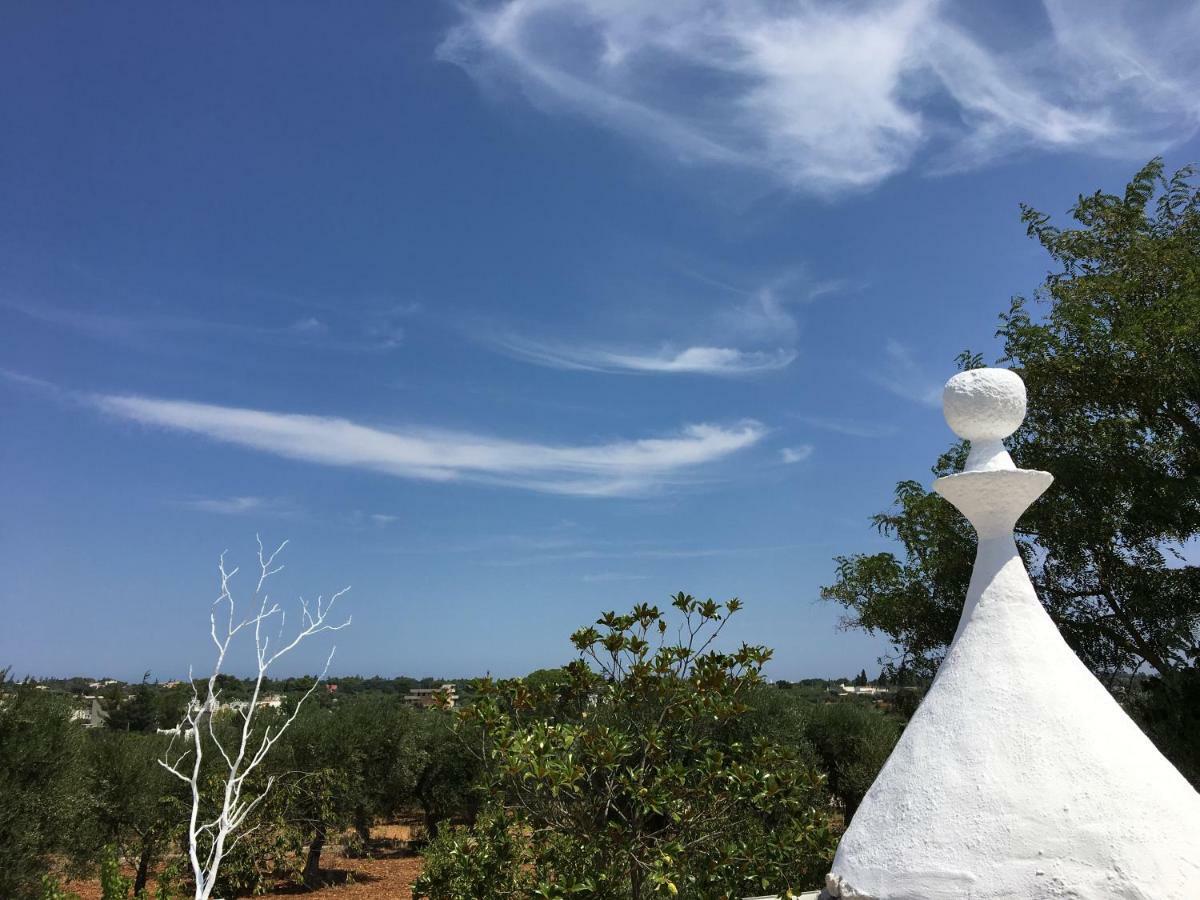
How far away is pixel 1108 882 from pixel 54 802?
1380 centimetres

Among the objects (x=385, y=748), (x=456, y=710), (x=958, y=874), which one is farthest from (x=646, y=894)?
(x=385, y=748)

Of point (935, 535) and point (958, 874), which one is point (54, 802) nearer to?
point (958, 874)

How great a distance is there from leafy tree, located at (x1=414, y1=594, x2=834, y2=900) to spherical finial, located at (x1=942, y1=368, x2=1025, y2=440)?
291cm

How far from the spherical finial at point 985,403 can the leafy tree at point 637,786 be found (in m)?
2.91

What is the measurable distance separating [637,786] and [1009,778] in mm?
2950

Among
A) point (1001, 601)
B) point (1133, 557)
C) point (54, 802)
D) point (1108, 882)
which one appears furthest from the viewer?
point (1133, 557)

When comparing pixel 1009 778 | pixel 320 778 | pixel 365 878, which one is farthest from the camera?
pixel 365 878

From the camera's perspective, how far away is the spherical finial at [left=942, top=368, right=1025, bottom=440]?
216 inches

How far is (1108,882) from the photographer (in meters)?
4.11

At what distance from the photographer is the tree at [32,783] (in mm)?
11625

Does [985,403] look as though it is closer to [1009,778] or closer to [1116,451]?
[1009,778]

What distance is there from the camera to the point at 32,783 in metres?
12.1

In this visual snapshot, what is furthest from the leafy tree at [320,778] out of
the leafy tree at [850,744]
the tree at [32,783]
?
the leafy tree at [850,744]

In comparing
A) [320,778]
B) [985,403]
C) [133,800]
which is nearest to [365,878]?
[320,778]
